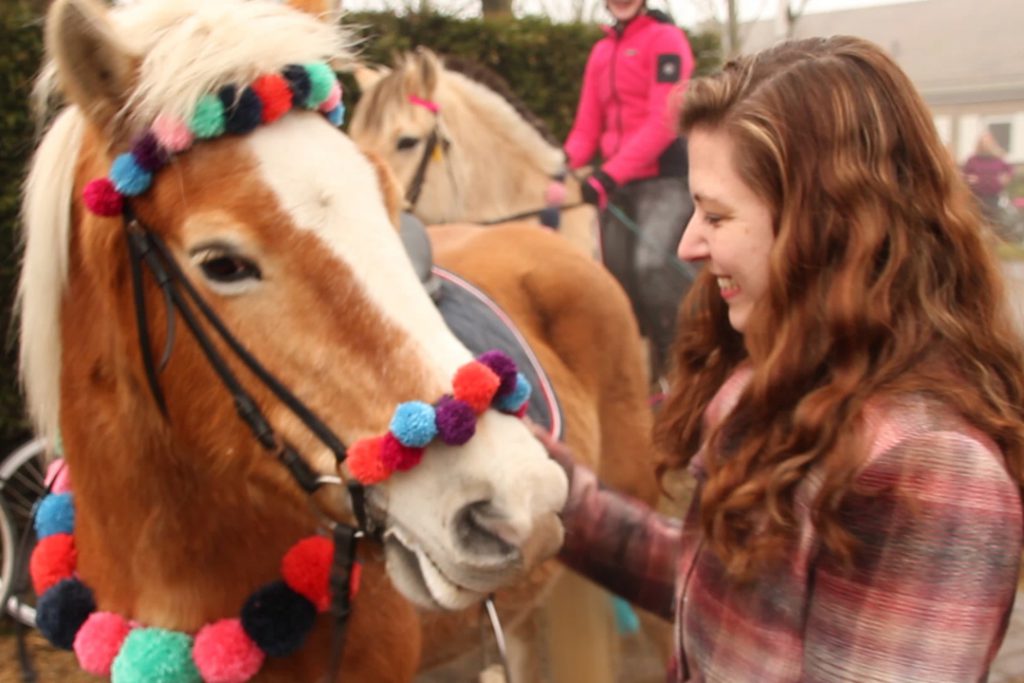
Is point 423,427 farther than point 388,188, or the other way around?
point 388,188

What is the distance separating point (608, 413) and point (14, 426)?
2471mm

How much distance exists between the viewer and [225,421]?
1442 millimetres

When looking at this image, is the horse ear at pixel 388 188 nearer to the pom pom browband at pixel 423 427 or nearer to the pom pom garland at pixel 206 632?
the pom pom browband at pixel 423 427

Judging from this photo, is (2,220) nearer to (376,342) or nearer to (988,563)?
(376,342)

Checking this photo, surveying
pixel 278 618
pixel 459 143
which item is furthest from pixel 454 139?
pixel 278 618

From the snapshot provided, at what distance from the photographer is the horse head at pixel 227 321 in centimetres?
131

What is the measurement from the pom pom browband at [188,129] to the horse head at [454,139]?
3.44 metres

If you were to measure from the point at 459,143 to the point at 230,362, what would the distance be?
3741 mm

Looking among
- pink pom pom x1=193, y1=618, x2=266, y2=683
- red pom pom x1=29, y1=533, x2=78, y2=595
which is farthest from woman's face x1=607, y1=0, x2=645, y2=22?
pink pom pom x1=193, y1=618, x2=266, y2=683

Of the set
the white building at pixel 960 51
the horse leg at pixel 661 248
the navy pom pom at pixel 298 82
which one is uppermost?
the navy pom pom at pixel 298 82

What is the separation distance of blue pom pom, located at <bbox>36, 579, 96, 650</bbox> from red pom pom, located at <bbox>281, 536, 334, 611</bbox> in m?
0.37

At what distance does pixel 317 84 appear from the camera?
147 cm

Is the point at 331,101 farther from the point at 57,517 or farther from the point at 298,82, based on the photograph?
the point at 57,517

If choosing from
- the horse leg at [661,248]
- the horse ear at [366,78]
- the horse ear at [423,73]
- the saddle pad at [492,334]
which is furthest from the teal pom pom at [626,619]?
the horse ear at [366,78]
